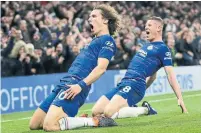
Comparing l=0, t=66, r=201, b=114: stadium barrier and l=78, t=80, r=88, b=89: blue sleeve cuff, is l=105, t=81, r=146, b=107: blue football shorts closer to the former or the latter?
l=78, t=80, r=88, b=89: blue sleeve cuff

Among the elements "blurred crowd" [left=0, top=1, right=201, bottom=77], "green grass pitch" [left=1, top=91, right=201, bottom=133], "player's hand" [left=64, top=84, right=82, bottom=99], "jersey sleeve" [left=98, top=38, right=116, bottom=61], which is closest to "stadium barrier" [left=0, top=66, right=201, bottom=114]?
"blurred crowd" [left=0, top=1, right=201, bottom=77]

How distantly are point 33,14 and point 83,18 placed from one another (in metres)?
2.86

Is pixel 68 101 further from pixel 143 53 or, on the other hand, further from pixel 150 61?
pixel 143 53

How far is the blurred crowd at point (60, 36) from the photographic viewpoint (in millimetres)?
16391

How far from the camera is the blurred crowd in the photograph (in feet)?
53.8

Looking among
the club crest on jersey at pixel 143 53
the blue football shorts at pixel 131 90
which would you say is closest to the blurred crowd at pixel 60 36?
the club crest on jersey at pixel 143 53

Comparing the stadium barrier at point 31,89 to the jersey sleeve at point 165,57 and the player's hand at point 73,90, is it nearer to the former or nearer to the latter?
the jersey sleeve at point 165,57

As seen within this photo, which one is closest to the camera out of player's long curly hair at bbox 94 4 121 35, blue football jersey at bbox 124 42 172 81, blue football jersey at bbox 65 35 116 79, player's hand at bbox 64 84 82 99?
player's hand at bbox 64 84 82 99

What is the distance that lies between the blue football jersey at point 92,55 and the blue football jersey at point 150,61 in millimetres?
1687

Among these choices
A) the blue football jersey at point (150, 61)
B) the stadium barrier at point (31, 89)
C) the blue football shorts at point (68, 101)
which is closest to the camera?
the blue football shorts at point (68, 101)

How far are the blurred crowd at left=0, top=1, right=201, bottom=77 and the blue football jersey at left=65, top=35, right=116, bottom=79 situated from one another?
629cm

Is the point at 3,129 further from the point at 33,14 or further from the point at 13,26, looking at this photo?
the point at 33,14

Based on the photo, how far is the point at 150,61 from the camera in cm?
1164

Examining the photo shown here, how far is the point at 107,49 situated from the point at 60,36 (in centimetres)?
850
